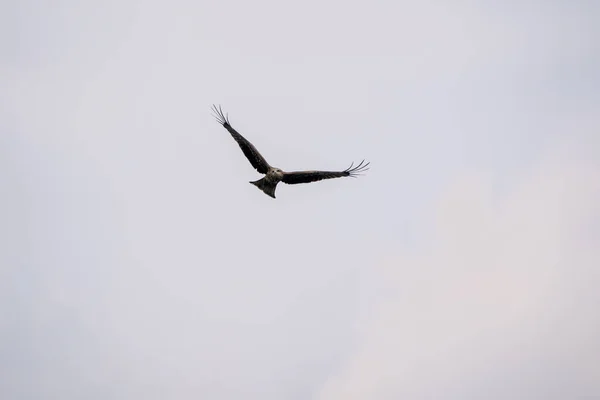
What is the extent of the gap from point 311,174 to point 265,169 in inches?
104

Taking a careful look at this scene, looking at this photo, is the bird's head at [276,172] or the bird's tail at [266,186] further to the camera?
the bird's tail at [266,186]

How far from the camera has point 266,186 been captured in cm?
5988

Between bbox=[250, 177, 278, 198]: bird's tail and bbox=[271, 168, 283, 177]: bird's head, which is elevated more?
bbox=[271, 168, 283, 177]: bird's head

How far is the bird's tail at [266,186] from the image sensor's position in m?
59.8

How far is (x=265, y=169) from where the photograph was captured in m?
60.1

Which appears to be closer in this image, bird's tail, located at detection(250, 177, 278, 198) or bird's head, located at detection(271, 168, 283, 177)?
bird's head, located at detection(271, 168, 283, 177)

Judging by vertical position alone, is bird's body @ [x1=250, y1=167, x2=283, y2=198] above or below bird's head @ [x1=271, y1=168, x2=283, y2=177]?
below

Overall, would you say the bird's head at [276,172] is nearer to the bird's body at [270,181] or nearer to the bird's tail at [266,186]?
the bird's body at [270,181]

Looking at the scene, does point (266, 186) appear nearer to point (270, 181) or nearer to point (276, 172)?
point (270, 181)

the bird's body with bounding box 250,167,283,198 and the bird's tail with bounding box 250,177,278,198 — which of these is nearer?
the bird's body with bounding box 250,167,283,198

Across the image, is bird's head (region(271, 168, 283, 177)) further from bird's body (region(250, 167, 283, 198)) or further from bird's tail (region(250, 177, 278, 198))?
bird's tail (region(250, 177, 278, 198))

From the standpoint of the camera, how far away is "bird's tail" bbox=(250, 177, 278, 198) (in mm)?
59750

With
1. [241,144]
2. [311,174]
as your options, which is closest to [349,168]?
[311,174]

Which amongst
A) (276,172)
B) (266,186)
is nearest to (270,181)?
(266,186)
